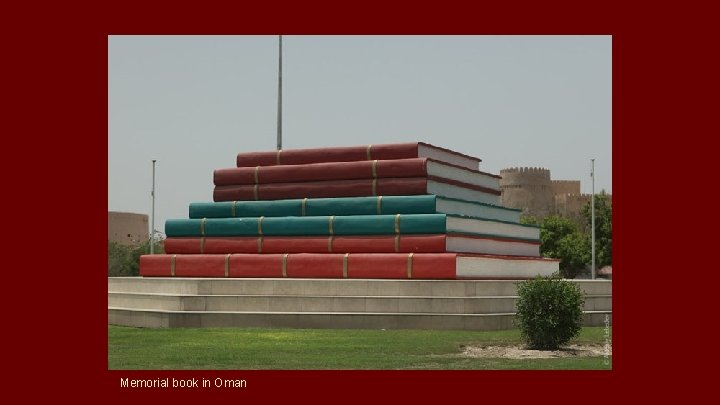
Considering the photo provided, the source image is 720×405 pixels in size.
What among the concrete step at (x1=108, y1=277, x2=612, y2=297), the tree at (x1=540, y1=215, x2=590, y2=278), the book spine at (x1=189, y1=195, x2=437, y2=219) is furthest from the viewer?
the tree at (x1=540, y1=215, x2=590, y2=278)

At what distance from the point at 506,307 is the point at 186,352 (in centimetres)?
1071

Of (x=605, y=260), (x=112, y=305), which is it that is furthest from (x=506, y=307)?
(x=605, y=260)

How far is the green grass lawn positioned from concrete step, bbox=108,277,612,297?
178 centimetres

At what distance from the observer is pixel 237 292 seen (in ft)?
105

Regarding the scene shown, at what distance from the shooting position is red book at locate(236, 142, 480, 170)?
33750mm

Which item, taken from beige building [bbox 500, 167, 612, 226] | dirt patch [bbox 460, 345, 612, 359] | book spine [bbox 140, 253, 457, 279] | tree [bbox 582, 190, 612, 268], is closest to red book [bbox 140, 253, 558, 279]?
book spine [bbox 140, 253, 457, 279]

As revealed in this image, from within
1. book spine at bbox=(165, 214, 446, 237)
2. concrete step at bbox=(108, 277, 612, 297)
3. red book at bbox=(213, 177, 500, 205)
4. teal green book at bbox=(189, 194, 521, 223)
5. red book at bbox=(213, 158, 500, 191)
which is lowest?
concrete step at bbox=(108, 277, 612, 297)

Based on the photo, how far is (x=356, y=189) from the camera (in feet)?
112

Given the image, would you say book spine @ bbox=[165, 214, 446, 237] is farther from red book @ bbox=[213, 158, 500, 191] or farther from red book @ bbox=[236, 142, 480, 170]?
red book @ bbox=[236, 142, 480, 170]

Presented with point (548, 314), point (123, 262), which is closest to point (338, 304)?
point (548, 314)

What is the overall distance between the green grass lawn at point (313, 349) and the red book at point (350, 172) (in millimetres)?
6540

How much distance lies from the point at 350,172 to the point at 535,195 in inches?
2335

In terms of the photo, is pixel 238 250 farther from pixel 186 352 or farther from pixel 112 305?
pixel 186 352

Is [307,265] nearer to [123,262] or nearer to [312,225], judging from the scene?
[312,225]
